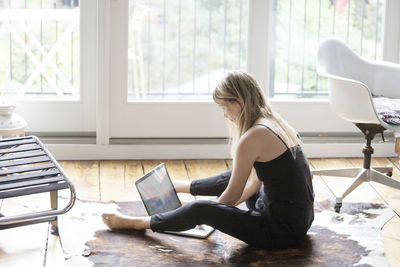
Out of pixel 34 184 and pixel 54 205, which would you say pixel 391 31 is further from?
pixel 34 184

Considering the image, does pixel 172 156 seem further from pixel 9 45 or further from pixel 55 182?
pixel 55 182

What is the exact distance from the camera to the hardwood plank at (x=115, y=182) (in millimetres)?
3666

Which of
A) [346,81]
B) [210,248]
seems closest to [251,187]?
[210,248]

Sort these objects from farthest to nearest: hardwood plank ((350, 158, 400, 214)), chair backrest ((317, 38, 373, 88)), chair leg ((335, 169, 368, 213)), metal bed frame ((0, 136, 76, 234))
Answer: chair backrest ((317, 38, 373, 88)) < hardwood plank ((350, 158, 400, 214)) < chair leg ((335, 169, 368, 213)) < metal bed frame ((0, 136, 76, 234))

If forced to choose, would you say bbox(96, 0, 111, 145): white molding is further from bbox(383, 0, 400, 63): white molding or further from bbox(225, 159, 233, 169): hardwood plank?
bbox(383, 0, 400, 63): white molding

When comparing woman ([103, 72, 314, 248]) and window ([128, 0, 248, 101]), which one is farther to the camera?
window ([128, 0, 248, 101])

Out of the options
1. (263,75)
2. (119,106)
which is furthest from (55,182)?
(263,75)

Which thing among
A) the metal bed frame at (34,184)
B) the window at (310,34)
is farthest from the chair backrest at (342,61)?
the metal bed frame at (34,184)

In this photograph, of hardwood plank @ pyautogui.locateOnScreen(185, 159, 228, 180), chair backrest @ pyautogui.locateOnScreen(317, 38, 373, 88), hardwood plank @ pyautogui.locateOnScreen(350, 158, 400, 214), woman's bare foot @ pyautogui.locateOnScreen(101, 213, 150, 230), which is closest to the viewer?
woman's bare foot @ pyautogui.locateOnScreen(101, 213, 150, 230)

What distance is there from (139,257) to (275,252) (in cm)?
56

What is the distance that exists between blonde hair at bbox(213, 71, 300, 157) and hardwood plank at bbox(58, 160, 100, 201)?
99cm

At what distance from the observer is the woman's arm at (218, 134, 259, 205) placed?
2928 mm

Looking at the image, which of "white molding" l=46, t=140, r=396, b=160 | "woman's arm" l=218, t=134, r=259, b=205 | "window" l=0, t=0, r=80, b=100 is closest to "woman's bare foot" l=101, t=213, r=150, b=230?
"woman's arm" l=218, t=134, r=259, b=205

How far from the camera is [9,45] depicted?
4371mm
